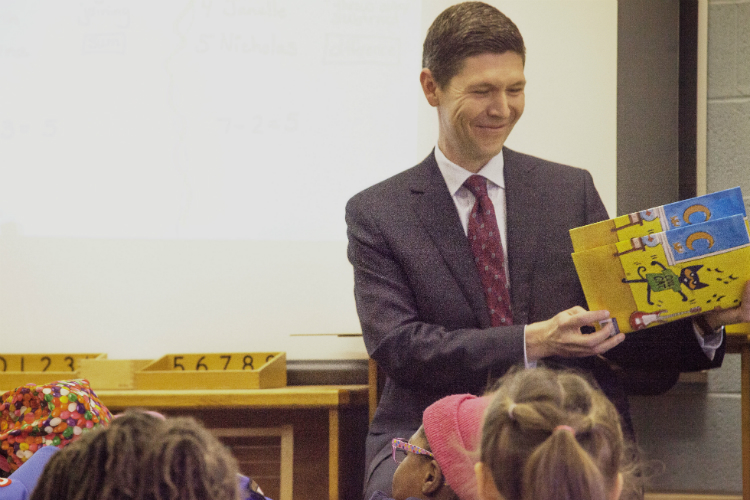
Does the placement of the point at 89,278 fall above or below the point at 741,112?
below

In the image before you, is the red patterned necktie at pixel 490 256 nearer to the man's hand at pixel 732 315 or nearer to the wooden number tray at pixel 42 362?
the man's hand at pixel 732 315

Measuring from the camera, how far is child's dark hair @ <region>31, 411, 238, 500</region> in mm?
755

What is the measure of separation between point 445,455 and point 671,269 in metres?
0.58

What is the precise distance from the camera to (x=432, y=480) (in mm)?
1273

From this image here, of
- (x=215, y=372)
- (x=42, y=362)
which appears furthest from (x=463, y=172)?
(x=42, y=362)

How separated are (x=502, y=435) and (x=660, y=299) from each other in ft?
2.14

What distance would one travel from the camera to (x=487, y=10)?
172 cm

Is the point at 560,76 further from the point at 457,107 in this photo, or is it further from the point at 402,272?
the point at 402,272

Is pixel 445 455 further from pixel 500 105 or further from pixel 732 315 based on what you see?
pixel 500 105

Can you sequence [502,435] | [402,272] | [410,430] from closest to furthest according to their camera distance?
[502,435], [410,430], [402,272]

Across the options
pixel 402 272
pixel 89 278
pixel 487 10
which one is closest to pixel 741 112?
pixel 487 10

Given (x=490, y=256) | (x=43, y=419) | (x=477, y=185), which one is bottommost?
(x=43, y=419)

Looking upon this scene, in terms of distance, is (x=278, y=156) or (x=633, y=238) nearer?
(x=633, y=238)

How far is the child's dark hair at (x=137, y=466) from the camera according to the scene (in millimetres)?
755
